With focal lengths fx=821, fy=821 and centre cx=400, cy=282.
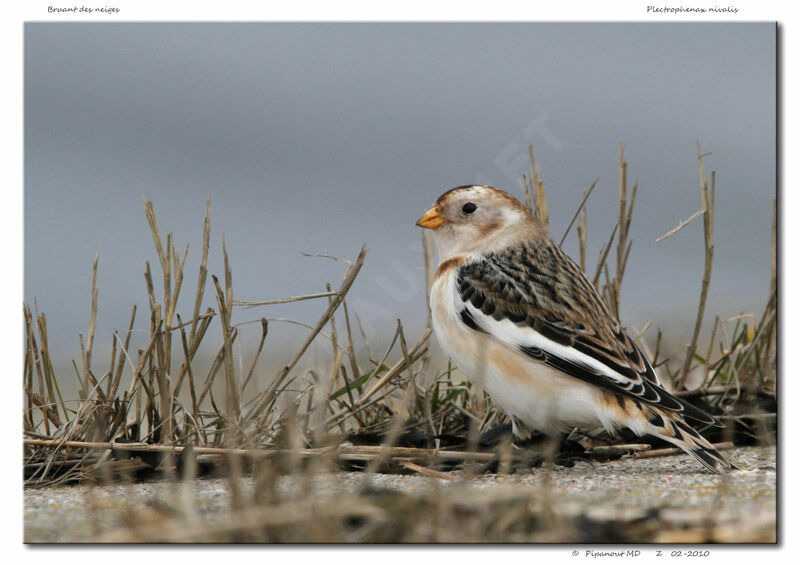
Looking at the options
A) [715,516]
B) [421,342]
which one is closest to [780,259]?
[715,516]

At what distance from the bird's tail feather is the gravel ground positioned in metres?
0.05

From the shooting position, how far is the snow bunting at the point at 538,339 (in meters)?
2.85

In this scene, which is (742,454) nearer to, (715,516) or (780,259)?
(780,259)

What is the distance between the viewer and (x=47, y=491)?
2.65m

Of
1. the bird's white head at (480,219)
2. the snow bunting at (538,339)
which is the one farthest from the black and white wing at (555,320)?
the bird's white head at (480,219)

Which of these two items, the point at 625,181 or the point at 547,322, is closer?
the point at 547,322

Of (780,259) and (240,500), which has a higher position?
(780,259)

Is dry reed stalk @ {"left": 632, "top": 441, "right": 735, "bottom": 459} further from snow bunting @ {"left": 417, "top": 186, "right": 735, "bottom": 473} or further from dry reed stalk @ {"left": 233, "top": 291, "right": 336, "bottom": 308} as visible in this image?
dry reed stalk @ {"left": 233, "top": 291, "right": 336, "bottom": 308}

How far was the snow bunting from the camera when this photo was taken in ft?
9.36

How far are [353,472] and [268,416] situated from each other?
1.38ft

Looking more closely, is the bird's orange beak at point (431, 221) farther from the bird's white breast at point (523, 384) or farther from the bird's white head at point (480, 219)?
the bird's white breast at point (523, 384)

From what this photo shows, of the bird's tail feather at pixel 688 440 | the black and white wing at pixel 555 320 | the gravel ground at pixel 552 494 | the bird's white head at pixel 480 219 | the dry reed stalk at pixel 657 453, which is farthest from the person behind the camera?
the bird's white head at pixel 480 219

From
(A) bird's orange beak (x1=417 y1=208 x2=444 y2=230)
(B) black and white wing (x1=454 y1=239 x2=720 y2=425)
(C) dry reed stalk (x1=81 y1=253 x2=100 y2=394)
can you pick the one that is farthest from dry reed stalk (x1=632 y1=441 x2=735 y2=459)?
(C) dry reed stalk (x1=81 y1=253 x2=100 y2=394)

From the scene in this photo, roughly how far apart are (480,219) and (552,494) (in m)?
1.60
